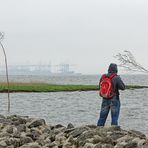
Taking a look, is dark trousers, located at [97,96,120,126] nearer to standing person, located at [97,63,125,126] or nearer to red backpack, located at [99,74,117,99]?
standing person, located at [97,63,125,126]

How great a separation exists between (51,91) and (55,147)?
40987 millimetres

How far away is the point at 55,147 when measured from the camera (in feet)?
36.3

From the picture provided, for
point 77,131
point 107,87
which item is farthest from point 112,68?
point 77,131

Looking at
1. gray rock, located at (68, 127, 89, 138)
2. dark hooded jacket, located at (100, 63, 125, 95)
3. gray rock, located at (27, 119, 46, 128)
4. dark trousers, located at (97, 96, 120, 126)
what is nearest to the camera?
gray rock, located at (68, 127, 89, 138)

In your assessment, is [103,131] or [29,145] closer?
A: [29,145]

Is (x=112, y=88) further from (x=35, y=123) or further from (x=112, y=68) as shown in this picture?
(x=35, y=123)

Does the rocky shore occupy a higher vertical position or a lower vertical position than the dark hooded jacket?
lower

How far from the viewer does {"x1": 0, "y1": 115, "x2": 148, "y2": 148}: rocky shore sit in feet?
34.8

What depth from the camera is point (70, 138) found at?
460 inches

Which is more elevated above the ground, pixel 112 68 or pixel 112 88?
pixel 112 68

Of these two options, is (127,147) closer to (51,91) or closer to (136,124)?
(136,124)

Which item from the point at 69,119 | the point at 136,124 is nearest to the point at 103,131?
the point at 136,124

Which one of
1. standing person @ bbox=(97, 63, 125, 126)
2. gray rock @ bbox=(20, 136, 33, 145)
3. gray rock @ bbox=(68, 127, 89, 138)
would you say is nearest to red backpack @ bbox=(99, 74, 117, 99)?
standing person @ bbox=(97, 63, 125, 126)

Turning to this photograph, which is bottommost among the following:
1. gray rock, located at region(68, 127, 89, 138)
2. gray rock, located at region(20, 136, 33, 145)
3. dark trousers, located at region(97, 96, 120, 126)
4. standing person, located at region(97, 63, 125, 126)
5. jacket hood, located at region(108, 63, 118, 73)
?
gray rock, located at region(20, 136, 33, 145)
